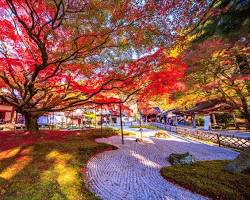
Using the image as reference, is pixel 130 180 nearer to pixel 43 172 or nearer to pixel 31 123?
pixel 43 172

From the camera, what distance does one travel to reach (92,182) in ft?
17.5

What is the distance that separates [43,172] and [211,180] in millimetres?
5489

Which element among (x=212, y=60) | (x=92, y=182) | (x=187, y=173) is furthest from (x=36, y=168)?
(x=212, y=60)

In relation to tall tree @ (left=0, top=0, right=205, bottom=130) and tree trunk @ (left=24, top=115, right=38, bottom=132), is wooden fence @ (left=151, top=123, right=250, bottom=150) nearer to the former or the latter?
tall tree @ (left=0, top=0, right=205, bottom=130)

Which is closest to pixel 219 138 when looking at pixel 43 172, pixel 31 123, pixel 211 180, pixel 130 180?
pixel 211 180

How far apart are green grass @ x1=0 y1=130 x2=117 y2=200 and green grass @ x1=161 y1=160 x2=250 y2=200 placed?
2851 mm

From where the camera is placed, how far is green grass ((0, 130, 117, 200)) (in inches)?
173

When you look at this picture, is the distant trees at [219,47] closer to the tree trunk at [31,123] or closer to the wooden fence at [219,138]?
the wooden fence at [219,138]

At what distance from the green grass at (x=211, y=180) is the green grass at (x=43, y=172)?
285cm

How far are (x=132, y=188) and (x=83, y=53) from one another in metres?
5.69

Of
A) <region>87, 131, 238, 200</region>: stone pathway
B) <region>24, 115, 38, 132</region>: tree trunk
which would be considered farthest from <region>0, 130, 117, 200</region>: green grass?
<region>24, 115, 38, 132</region>: tree trunk

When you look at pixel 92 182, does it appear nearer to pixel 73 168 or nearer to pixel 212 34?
pixel 73 168

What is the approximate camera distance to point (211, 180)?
532cm

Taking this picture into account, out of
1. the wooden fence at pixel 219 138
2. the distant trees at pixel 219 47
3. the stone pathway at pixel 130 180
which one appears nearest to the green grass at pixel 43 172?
the stone pathway at pixel 130 180
